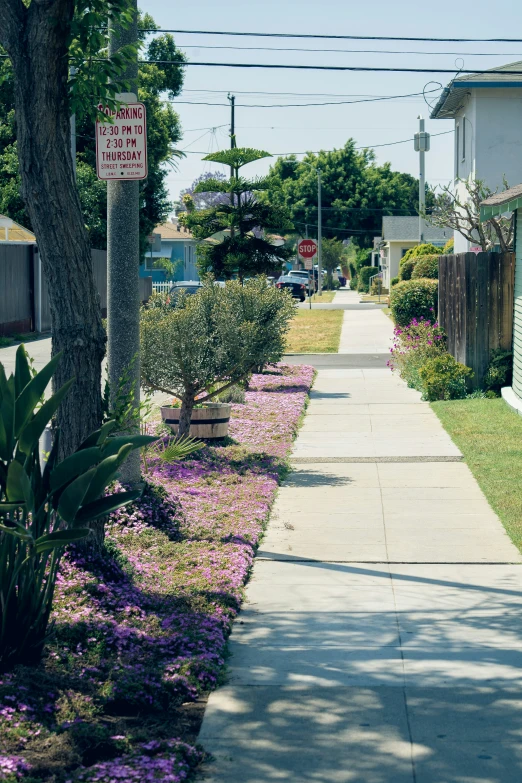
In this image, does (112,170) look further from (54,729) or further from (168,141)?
(168,141)

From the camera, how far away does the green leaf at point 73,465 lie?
4.88 metres

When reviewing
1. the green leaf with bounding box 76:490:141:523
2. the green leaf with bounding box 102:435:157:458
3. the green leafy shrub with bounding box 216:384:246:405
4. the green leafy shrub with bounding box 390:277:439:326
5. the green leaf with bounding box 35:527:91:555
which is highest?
the green leafy shrub with bounding box 390:277:439:326

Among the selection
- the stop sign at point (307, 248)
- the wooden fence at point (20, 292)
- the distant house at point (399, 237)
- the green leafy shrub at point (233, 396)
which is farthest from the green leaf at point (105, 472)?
the distant house at point (399, 237)

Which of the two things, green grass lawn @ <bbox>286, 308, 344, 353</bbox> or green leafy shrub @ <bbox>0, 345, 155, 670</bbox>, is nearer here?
green leafy shrub @ <bbox>0, 345, 155, 670</bbox>

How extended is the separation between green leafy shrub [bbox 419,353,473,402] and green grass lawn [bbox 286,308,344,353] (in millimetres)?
5330

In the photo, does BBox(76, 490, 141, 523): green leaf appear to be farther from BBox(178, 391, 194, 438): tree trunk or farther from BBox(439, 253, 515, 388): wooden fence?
BBox(439, 253, 515, 388): wooden fence

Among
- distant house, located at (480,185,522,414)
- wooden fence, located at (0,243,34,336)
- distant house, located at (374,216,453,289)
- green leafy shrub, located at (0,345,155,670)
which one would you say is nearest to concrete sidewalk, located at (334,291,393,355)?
wooden fence, located at (0,243,34,336)

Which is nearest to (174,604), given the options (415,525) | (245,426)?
(415,525)

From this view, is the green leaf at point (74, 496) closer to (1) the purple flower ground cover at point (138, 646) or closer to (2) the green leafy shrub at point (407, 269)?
(1) the purple flower ground cover at point (138, 646)

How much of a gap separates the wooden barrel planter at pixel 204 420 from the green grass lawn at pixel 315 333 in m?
9.28

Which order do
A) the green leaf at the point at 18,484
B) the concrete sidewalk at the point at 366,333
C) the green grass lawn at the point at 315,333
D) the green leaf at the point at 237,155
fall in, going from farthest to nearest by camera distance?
the green grass lawn at the point at 315,333 < the concrete sidewalk at the point at 366,333 < the green leaf at the point at 237,155 < the green leaf at the point at 18,484

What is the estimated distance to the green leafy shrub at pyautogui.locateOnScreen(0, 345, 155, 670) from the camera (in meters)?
4.75

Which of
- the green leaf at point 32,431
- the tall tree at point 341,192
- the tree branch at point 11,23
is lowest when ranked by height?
the green leaf at point 32,431

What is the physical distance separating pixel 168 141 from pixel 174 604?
119 feet
